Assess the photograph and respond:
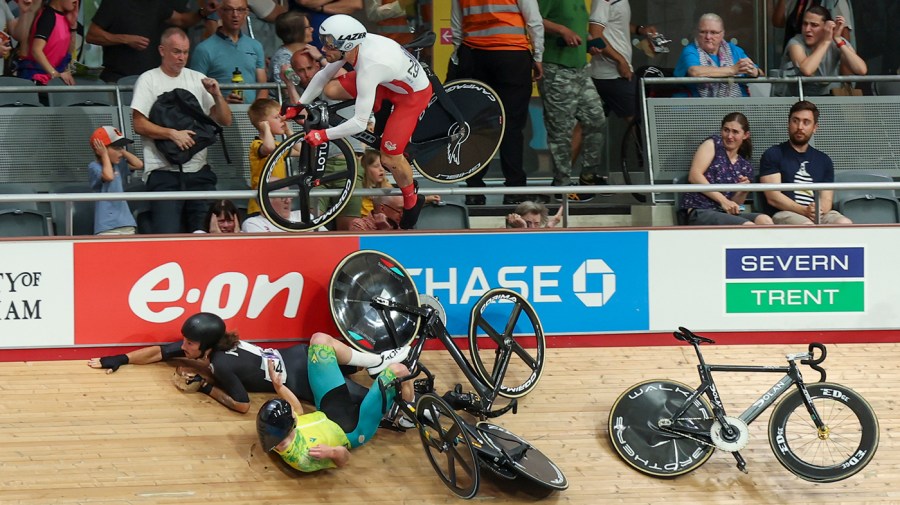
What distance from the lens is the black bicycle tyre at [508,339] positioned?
28.5ft

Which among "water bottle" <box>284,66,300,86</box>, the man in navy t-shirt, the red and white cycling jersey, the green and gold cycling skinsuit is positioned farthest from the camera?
the man in navy t-shirt

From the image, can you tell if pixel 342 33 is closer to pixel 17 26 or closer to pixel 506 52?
pixel 506 52

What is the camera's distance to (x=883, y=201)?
33.1 feet

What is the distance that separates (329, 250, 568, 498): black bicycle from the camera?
8.07 meters

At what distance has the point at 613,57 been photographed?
1103 centimetres

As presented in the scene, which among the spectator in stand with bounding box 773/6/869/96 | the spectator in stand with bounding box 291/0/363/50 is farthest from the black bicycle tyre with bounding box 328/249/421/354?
the spectator in stand with bounding box 773/6/869/96

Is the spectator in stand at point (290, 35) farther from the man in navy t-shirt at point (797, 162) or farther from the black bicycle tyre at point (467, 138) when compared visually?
the man in navy t-shirt at point (797, 162)

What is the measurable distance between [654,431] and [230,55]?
4519 mm

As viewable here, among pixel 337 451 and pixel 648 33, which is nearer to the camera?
pixel 337 451

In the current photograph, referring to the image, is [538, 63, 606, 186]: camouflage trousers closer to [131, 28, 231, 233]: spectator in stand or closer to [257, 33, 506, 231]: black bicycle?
[257, 33, 506, 231]: black bicycle

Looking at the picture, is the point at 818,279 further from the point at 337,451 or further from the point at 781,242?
the point at 337,451

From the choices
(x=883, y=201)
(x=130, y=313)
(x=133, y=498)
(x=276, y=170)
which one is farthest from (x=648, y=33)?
(x=133, y=498)

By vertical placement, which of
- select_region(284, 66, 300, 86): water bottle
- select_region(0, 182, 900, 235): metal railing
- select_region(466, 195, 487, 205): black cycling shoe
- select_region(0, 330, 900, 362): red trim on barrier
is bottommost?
select_region(0, 330, 900, 362): red trim on barrier

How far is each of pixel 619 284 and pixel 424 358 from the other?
1479mm
